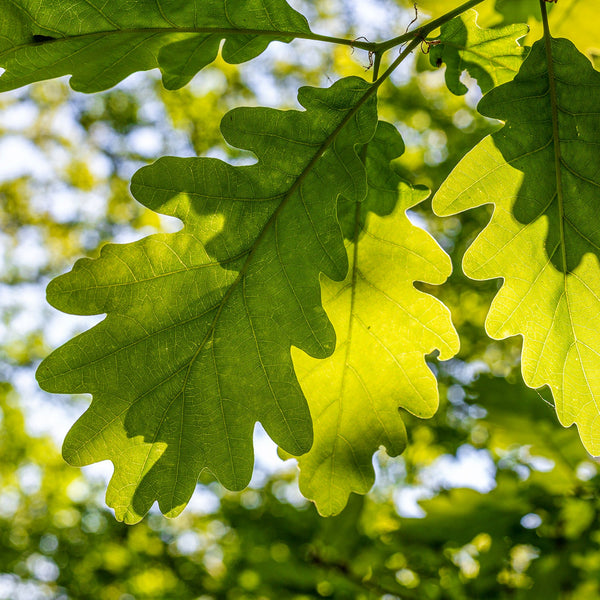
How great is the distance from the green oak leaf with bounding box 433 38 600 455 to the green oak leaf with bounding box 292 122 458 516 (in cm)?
18

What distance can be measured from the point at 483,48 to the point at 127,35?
86 centimetres

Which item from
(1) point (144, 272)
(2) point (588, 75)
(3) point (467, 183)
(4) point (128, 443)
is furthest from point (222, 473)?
(2) point (588, 75)

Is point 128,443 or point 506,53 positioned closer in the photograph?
point 128,443

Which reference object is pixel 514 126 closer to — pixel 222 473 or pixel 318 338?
pixel 318 338

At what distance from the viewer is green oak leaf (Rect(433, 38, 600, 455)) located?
1.33 meters

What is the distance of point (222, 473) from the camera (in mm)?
1440

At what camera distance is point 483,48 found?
1559 millimetres

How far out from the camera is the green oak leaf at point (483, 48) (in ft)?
5.05

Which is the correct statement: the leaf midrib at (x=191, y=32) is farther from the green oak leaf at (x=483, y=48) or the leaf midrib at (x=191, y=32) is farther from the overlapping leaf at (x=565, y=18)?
the overlapping leaf at (x=565, y=18)

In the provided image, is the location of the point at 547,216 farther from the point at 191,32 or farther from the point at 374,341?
the point at 191,32

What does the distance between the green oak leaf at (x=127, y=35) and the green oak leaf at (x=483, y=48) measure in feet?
1.35

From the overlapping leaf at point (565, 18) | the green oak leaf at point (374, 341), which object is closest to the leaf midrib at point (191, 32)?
the green oak leaf at point (374, 341)

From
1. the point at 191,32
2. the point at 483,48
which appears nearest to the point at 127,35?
the point at 191,32

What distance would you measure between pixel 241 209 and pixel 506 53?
0.78 metres
